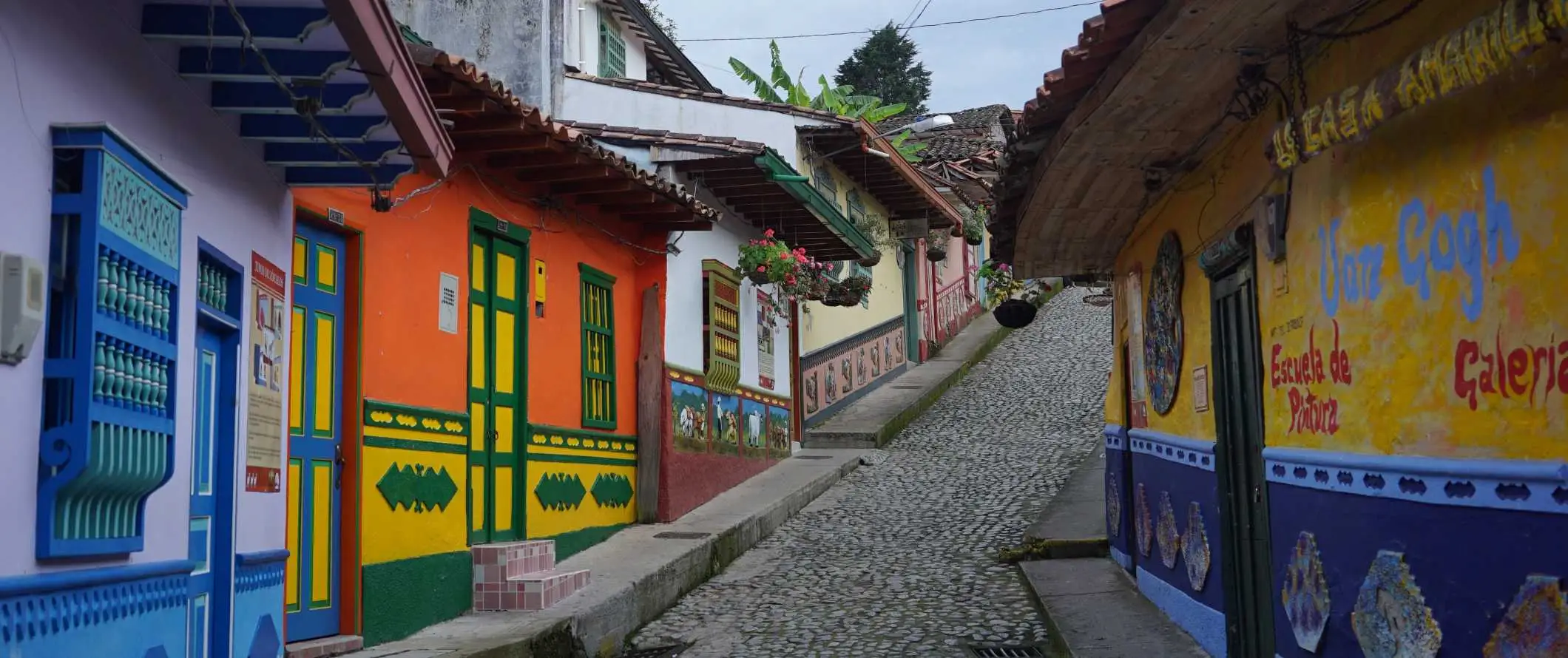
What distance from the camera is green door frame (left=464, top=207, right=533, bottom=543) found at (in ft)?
30.9

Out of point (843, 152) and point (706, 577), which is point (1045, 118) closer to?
point (706, 577)

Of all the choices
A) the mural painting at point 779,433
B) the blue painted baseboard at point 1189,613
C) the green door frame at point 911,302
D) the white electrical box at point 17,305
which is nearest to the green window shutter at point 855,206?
the green door frame at point 911,302

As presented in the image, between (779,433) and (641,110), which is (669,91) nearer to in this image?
(641,110)

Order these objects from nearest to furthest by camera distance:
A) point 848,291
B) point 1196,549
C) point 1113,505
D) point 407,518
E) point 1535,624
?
point 1535,624 → point 1196,549 → point 407,518 → point 1113,505 → point 848,291

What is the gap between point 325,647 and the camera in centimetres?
723

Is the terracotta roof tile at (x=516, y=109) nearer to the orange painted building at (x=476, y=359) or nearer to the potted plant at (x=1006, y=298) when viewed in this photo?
the orange painted building at (x=476, y=359)

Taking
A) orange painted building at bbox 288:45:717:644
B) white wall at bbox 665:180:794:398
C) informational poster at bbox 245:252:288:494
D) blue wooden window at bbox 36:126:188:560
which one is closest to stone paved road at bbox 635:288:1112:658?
orange painted building at bbox 288:45:717:644

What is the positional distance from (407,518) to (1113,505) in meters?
5.75

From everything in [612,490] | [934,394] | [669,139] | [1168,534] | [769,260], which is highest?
[669,139]

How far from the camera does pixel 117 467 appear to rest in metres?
4.37

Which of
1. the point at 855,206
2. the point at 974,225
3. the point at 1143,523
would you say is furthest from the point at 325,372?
the point at 974,225

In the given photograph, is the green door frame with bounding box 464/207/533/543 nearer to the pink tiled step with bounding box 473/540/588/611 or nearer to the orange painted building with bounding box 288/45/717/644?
the orange painted building with bounding box 288/45/717/644

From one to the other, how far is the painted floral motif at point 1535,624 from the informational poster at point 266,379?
5.12 meters

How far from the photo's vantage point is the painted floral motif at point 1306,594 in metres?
5.77
